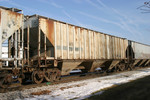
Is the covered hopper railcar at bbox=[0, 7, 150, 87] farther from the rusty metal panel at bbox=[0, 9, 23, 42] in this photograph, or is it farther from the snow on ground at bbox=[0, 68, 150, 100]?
the snow on ground at bbox=[0, 68, 150, 100]

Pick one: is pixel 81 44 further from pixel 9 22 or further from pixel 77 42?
pixel 9 22

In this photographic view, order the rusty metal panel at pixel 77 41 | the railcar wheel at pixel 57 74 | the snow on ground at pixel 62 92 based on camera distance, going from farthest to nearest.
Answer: the railcar wheel at pixel 57 74 → the rusty metal panel at pixel 77 41 → the snow on ground at pixel 62 92

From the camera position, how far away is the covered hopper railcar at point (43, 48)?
27.3 ft

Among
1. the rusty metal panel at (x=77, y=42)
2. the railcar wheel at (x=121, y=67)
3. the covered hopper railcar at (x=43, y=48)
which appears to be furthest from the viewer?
the railcar wheel at (x=121, y=67)

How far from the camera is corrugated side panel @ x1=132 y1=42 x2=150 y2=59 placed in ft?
70.0

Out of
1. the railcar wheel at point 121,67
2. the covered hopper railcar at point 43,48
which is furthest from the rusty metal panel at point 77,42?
the railcar wheel at point 121,67

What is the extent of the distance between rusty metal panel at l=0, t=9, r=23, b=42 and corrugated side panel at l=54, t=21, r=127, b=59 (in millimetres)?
2554

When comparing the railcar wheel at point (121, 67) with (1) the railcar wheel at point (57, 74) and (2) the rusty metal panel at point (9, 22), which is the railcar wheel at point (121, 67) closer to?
(1) the railcar wheel at point (57, 74)

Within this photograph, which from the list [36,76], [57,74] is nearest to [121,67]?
[57,74]

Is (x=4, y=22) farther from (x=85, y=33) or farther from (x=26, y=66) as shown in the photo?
(x=85, y=33)

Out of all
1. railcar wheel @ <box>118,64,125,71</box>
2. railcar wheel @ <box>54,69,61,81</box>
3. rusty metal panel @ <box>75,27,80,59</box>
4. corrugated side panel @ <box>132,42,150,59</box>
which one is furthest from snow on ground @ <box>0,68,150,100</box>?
corrugated side panel @ <box>132,42,150,59</box>

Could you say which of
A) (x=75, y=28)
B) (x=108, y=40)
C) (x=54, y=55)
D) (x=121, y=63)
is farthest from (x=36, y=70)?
(x=121, y=63)

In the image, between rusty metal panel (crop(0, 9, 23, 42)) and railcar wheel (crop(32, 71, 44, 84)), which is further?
railcar wheel (crop(32, 71, 44, 84))

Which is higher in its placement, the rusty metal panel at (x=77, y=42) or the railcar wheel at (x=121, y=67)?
the rusty metal panel at (x=77, y=42)
